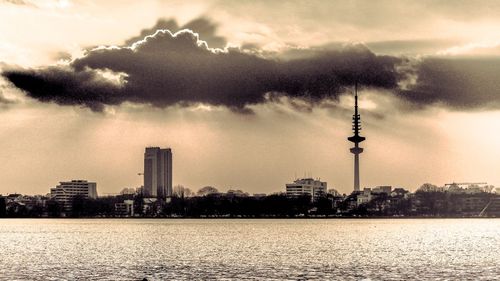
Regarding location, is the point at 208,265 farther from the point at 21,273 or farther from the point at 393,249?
the point at 393,249

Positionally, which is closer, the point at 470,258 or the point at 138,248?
the point at 470,258

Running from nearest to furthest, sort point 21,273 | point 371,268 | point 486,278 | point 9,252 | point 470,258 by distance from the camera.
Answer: point 486,278
point 21,273
point 371,268
point 470,258
point 9,252

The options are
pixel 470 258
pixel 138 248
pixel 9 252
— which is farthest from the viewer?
pixel 138 248

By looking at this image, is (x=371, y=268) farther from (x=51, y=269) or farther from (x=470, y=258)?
(x=51, y=269)

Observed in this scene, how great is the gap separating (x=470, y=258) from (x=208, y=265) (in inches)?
1401

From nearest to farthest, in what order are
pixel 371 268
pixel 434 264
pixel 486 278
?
1. pixel 486 278
2. pixel 371 268
3. pixel 434 264

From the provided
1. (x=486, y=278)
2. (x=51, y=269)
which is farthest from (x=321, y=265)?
(x=51, y=269)

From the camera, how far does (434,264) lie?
343 ft

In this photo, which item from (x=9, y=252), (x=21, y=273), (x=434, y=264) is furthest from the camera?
(x=9, y=252)

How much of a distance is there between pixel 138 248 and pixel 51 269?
4328 centimetres

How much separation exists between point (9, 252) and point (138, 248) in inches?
793

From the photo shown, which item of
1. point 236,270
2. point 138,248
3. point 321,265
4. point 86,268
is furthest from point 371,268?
point 138,248

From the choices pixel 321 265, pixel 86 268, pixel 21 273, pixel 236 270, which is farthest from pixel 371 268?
pixel 21 273

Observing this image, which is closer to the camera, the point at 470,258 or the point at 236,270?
the point at 236,270
